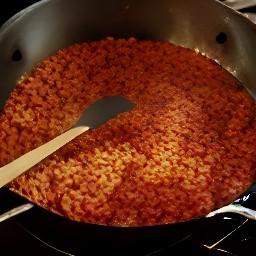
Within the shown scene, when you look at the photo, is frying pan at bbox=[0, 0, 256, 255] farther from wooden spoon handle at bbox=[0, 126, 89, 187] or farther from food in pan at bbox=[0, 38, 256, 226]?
wooden spoon handle at bbox=[0, 126, 89, 187]

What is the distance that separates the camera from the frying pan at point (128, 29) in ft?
4.62

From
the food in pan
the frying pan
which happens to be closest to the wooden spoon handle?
the food in pan

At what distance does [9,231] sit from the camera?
50.3 inches

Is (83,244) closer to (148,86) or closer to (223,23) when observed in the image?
(148,86)

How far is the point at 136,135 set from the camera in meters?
1.27

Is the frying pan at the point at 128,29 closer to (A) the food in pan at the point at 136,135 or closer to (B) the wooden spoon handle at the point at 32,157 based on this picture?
(A) the food in pan at the point at 136,135

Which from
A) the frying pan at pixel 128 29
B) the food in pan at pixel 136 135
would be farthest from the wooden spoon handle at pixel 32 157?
the frying pan at pixel 128 29

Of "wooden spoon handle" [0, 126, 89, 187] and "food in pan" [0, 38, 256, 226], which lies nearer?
"wooden spoon handle" [0, 126, 89, 187]

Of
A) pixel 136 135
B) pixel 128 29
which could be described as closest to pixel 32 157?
pixel 136 135

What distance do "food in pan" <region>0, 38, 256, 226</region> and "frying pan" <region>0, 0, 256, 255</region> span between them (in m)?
0.04

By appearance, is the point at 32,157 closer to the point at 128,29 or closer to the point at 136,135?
the point at 136,135

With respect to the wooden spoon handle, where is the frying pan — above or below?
above

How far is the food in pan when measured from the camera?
1117mm

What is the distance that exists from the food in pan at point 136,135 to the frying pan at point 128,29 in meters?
0.04
